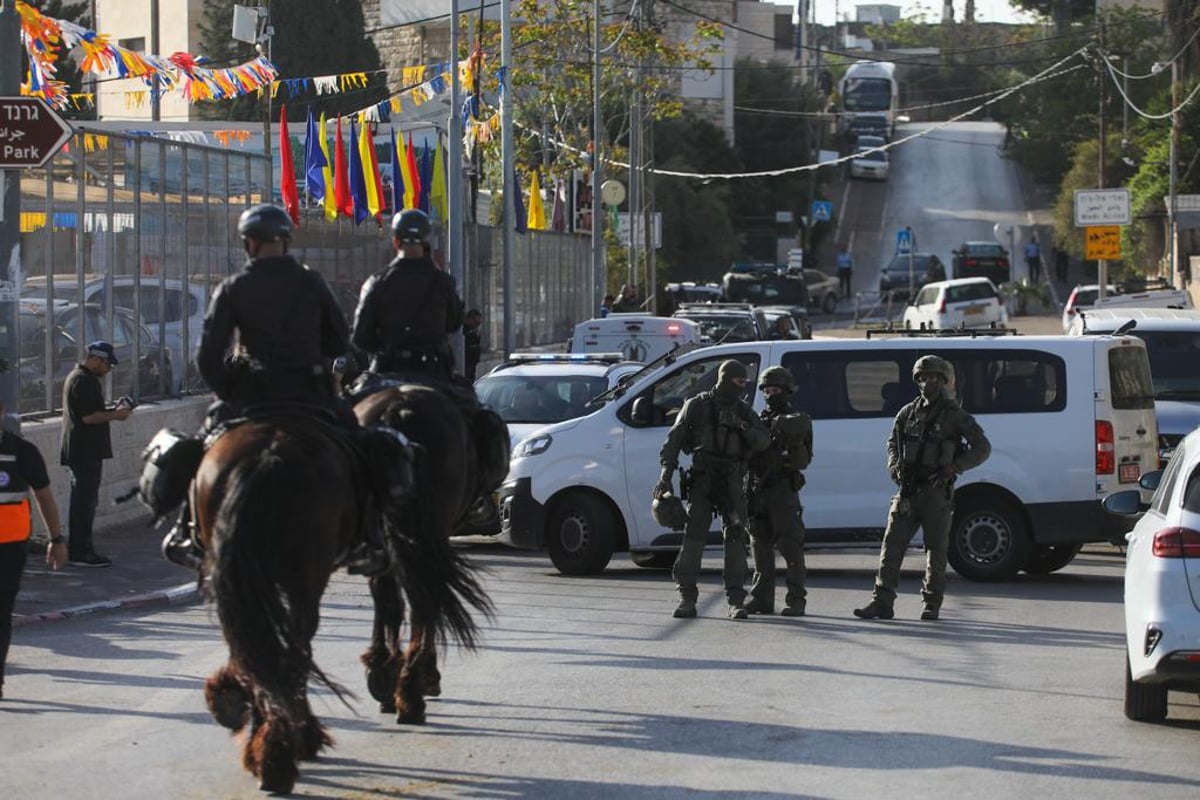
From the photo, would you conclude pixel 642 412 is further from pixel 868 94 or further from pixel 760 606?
pixel 868 94

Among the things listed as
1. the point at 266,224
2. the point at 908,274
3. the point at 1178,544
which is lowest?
the point at 1178,544

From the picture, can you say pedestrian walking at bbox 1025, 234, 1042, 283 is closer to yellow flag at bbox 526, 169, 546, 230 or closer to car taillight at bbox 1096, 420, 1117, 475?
yellow flag at bbox 526, 169, 546, 230

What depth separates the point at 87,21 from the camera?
6319 cm

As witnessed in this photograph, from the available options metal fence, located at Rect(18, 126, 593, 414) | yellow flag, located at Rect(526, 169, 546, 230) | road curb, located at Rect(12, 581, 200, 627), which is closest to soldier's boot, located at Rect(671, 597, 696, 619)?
road curb, located at Rect(12, 581, 200, 627)

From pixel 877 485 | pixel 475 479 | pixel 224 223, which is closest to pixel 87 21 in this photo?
pixel 224 223

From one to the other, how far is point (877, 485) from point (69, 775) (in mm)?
8954

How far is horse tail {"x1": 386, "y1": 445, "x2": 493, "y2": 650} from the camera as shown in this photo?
8.88 metres

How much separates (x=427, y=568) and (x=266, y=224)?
1.84m

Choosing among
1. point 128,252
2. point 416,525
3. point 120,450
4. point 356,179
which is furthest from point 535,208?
point 416,525

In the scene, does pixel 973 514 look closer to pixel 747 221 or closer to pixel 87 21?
pixel 87 21

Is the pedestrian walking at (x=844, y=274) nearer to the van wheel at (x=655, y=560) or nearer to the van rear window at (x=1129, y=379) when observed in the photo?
the van wheel at (x=655, y=560)

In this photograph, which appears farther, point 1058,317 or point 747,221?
point 747,221

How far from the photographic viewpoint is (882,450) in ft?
50.8

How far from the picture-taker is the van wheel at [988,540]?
15.2m
